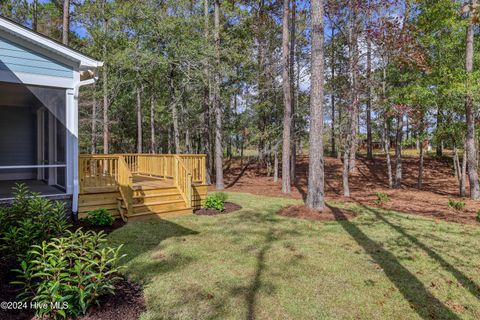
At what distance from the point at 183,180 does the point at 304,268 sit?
4482 millimetres

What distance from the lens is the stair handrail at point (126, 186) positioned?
21.6ft

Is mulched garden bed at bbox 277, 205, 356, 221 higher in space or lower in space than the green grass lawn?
higher

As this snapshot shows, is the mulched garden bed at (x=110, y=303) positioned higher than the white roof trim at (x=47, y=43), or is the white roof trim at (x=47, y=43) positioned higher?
the white roof trim at (x=47, y=43)

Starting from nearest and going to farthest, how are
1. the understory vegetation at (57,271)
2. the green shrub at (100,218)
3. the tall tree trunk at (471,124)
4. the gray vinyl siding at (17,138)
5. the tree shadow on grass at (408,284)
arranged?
the understory vegetation at (57,271) → the tree shadow on grass at (408,284) → the green shrub at (100,218) → the gray vinyl siding at (17,138) → the tall tree trunk at (471,124)

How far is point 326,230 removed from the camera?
620 centimetres

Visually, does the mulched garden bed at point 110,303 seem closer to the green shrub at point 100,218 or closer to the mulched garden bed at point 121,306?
the mulched garden bed at point 121,306

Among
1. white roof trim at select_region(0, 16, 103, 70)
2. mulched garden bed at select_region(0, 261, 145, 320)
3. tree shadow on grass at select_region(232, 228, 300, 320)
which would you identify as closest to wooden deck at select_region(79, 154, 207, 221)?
white roof trim at select_region(0, 16, 103, 70)

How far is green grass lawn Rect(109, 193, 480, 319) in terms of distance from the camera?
3.08 meters

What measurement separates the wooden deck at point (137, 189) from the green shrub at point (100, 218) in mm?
327

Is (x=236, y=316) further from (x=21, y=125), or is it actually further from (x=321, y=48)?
(x=21, y=125)

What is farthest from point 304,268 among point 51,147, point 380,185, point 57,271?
point 380,185

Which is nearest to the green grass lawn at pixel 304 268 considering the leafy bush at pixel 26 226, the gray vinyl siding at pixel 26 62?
the leafy bush at pixel 26 226

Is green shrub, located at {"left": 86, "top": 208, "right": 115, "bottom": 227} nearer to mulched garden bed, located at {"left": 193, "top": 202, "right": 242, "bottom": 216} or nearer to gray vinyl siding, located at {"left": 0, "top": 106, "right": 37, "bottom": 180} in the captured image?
mulched garden bed, located at {"left": 193, "top": 202, "right": 242, "bottom": 216}

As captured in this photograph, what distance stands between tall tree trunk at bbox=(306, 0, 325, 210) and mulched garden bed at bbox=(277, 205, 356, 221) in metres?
0.23
